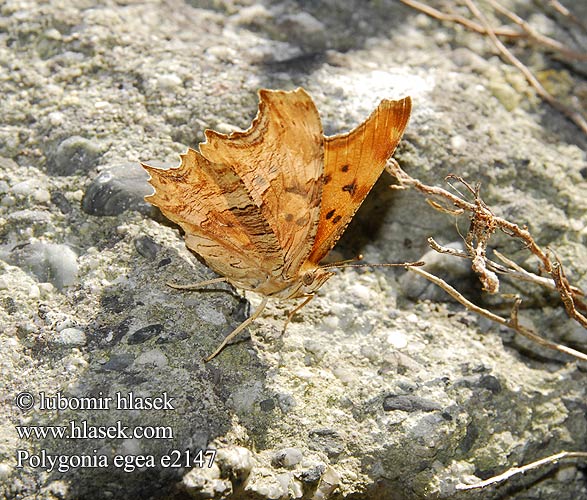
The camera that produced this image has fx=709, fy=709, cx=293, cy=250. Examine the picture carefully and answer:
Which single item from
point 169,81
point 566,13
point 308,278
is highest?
point 566,13

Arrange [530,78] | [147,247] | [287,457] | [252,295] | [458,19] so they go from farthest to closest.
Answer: [458,19] < [530,78] < [252,295] < [147,247] < [287,457]

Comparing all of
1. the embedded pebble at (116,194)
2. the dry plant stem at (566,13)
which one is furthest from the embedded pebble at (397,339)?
the dry plant stem at (566,13)

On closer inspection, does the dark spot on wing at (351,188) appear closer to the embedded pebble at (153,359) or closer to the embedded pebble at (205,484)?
the embedded pebble at (153,359)

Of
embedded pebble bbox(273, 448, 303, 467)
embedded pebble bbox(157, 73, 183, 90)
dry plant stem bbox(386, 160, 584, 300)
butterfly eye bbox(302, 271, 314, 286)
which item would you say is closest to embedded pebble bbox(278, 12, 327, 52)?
embedded pebble bbox(157, 73, 183, 90)

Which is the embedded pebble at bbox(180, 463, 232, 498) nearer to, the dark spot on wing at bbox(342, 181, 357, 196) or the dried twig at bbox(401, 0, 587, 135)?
the dark spot on wing at bbox(342, 181, 357, 196)

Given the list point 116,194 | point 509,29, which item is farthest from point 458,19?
point 116,194

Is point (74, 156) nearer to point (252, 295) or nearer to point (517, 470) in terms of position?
point (252, 295)

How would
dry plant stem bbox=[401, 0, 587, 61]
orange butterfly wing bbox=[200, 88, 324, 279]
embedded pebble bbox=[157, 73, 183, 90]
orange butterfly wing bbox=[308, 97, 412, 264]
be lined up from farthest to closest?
dry plant stem bbox=[401, 0, 587, 61], embedded pebble bbox=[157, 73, 183, 90], orange butterfly wing bbox=[308, 97, 412, 264], orange butterfly wing bbox=[200, 88, 324, 279]
